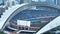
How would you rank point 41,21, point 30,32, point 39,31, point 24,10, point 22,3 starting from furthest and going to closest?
point 22,3 → point 24,10 → point 41,21 → point 30,32 → point 39,31

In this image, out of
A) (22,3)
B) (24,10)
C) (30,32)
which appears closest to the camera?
(30,32)

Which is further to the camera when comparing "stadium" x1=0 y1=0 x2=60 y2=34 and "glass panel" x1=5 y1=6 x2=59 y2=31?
"glass panel" x1=5 y1=6 x2=59 y2=31

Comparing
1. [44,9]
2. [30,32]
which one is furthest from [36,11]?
[30,32]

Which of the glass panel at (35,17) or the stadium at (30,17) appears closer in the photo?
the stadium at (30,17)

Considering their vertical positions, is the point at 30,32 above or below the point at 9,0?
below

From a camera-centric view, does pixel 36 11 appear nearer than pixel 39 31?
No

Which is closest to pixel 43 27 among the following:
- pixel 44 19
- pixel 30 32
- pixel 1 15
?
pixel 30 32

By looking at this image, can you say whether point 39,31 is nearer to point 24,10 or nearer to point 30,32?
point 30,32
